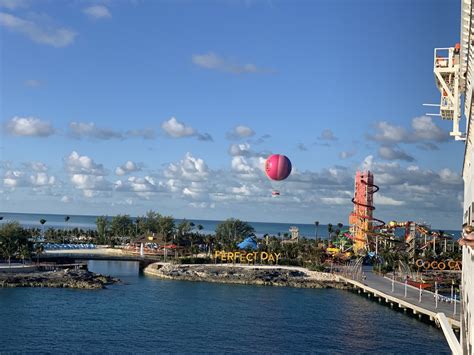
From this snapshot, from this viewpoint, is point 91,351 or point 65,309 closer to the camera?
point 91,351

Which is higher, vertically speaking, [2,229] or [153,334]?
[2,229]

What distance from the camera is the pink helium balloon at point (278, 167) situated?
63281 millimetres

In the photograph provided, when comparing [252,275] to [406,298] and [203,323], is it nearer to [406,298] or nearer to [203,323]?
[406,298]

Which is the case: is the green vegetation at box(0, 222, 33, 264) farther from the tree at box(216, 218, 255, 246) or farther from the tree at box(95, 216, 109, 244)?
the tree at box(216, 218, 255, 246)

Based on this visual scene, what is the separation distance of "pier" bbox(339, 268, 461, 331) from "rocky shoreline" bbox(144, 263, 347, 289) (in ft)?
11.0

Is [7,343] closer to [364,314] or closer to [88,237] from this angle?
[364,314]

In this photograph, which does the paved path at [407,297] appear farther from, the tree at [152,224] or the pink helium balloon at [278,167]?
the tree at [152,224]

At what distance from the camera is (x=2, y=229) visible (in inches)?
3511

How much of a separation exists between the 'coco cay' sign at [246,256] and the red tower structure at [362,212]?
20.0 m

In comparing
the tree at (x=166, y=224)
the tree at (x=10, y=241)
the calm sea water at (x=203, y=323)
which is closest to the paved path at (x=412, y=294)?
the calm sea water at (x=203, y=323)

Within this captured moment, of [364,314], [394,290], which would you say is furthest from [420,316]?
[394,290]

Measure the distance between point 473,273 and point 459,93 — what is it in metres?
16.3

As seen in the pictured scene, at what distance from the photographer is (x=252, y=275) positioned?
86.2 m

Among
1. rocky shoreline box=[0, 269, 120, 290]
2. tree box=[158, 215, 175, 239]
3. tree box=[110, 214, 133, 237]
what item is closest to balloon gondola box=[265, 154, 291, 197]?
rocky shoreline box=[0, 269, 120, 290]
